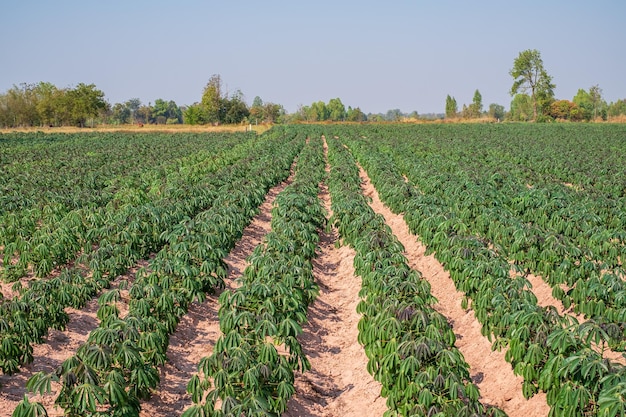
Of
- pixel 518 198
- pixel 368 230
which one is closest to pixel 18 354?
pixel 368 230

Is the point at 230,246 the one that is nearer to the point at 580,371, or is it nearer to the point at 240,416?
the point at 240,416

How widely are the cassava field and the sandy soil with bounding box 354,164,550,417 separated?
0.03 m

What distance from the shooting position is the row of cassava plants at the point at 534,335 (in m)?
4.74

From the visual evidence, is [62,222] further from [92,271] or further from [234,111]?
[234,111]

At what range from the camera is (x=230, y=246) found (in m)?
11.1

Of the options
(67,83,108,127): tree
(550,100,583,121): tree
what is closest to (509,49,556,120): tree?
(550,100,583,121): tree

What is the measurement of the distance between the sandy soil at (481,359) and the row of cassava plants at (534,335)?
0.89 feet

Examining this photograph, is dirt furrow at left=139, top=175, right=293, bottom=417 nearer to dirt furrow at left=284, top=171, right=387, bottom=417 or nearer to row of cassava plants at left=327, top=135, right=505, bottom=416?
dirt furrow at left=284, top=171, right=387, bottom=417

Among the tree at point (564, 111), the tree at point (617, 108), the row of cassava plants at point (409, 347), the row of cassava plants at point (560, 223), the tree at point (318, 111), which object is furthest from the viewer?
the tree at point (318, 111)

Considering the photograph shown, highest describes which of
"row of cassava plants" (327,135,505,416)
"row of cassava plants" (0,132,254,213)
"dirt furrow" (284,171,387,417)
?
"row of cassava plants" (0,132,254,213)

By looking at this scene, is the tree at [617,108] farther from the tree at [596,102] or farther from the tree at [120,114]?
the tree at [120,114]

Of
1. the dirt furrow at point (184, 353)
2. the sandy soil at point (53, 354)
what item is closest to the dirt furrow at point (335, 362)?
the dirt furrow at point (184, 353)

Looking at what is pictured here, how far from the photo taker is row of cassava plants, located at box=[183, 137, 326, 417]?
4.93 meters

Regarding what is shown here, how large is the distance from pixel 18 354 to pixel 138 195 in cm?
945
